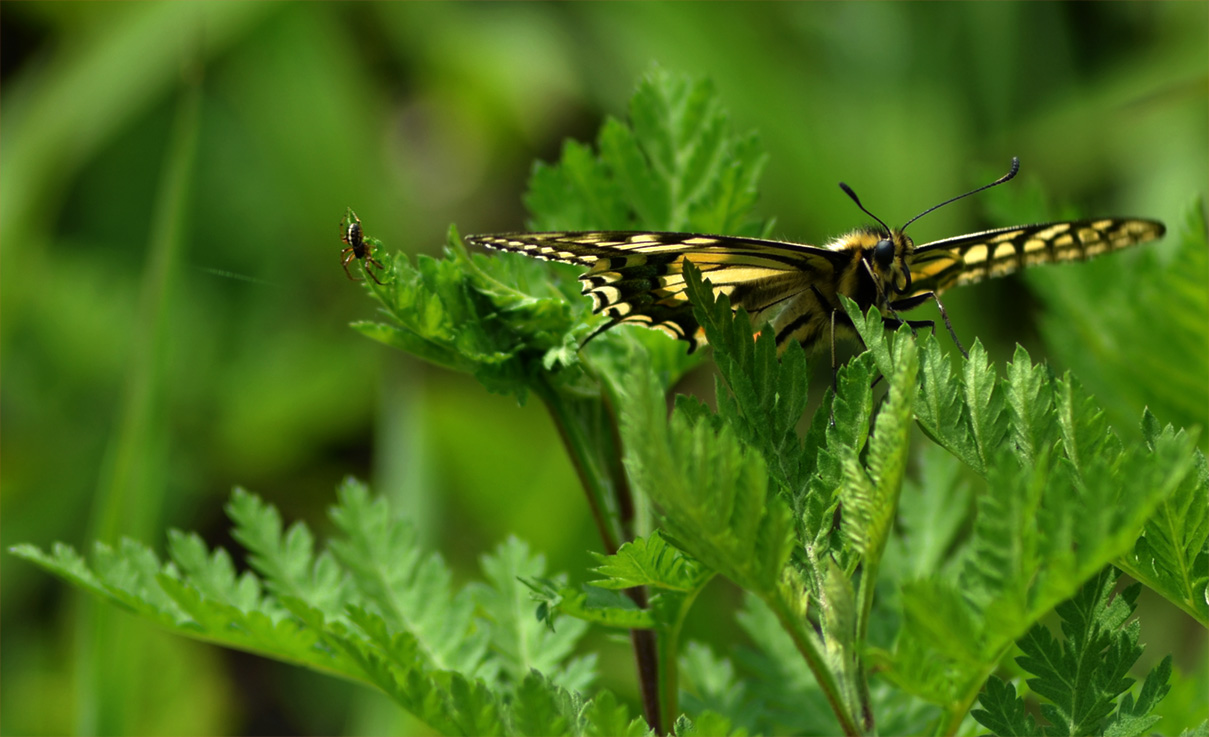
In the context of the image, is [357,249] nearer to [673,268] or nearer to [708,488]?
[673,268]

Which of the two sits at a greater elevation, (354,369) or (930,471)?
(354,369)

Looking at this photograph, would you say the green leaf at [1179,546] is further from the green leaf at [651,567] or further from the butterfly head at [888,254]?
the butterfly head at [888,254]

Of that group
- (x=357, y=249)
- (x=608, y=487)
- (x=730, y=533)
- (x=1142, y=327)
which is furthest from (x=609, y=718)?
(x=1142, y=327)

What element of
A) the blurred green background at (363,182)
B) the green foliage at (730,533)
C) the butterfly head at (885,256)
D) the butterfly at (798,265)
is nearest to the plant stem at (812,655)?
the green foliage at (730,533)

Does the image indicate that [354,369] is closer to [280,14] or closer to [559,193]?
[280,14]

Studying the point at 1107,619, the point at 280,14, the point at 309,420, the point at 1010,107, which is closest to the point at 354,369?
the point at 309,420
